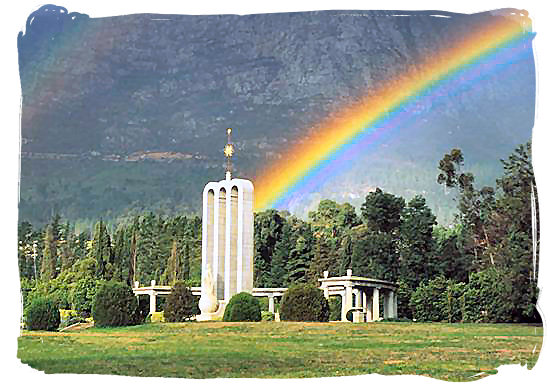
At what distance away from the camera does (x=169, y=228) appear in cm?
1941

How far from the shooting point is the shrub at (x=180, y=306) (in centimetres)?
1518

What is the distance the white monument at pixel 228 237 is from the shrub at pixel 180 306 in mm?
385

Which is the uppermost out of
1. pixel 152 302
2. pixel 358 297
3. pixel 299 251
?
pixel 299 251

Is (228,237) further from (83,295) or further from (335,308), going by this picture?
(335,308)

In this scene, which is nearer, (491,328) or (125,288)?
(491,328)

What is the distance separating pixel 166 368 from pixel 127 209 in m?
7.27

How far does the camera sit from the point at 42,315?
12.9m

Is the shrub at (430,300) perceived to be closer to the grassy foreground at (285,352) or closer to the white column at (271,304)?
the white column at (271,304)

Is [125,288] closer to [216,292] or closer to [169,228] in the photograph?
[216,292]

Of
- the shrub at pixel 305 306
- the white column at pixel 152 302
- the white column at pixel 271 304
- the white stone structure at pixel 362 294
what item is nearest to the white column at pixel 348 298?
the white stone structure at pixel 362 294

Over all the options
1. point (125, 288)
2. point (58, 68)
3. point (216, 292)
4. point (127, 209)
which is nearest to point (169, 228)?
point (127, 209)

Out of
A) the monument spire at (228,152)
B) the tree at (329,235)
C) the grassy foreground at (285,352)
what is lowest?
the grassy foreground at (285,352)

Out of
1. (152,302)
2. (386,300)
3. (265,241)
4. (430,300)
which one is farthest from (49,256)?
(430,300)

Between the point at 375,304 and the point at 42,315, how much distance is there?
7089mm
